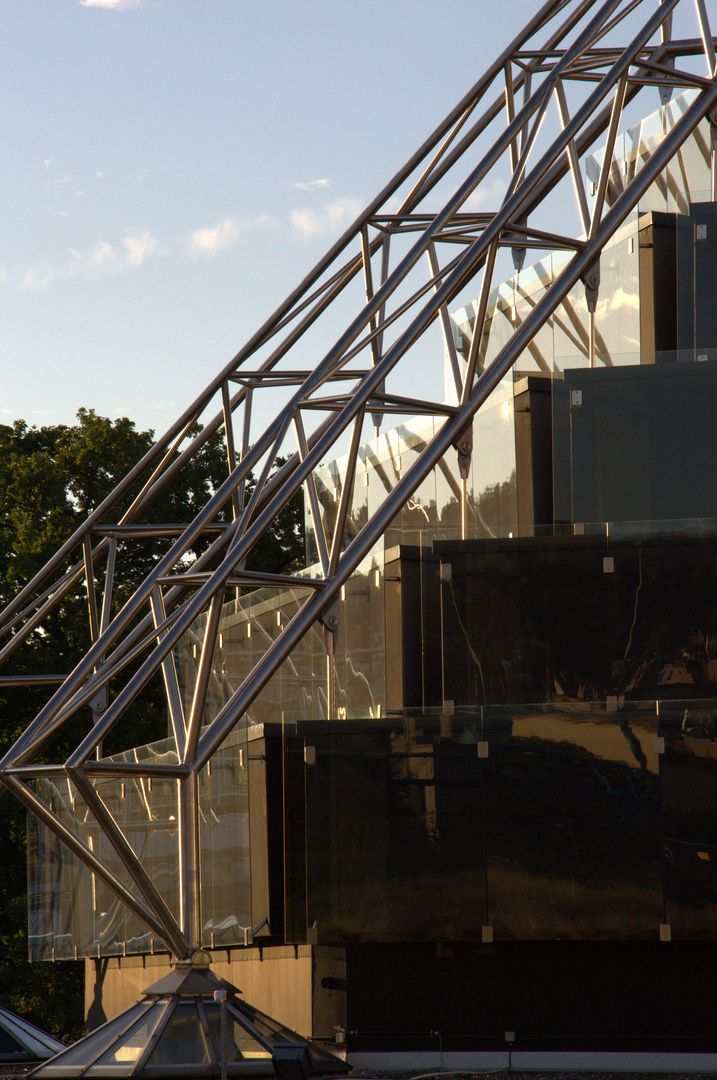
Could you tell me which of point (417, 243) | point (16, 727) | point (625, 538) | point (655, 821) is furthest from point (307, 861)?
point (16, 727)

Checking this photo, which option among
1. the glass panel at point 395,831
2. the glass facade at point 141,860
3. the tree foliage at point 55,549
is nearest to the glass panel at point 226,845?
the glass facade at point 141,860

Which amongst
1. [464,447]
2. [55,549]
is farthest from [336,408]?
[55,549]

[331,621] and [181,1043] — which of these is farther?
[331,621]

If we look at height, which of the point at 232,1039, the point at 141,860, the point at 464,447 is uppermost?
the point at 464,447

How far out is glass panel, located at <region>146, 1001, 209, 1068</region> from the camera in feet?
49.0

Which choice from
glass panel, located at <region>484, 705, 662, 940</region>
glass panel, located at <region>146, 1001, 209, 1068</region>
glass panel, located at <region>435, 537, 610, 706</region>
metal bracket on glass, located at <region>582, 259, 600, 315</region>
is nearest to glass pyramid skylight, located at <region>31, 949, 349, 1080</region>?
glass panel, located at <region>146, 1001, 209, 1068</region>

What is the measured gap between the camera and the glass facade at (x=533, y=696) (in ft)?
57.1

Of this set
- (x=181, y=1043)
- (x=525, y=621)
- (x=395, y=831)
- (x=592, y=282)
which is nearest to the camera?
(x=181, y=1043)

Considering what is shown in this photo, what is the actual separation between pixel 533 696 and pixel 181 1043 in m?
6.43

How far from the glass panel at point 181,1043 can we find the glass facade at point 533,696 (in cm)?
286

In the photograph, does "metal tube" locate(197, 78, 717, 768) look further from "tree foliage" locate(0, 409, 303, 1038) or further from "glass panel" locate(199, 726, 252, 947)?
"tree foliage" locate(0, 409, 303, 1038)

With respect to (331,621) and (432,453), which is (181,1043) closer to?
(331,621)

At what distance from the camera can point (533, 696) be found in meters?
18.8

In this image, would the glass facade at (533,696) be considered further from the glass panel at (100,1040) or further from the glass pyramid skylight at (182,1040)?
the glass panel at (100,1040)
